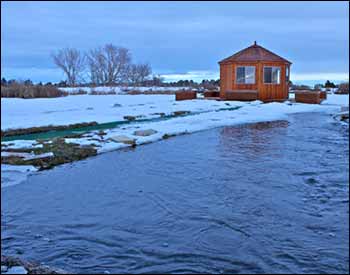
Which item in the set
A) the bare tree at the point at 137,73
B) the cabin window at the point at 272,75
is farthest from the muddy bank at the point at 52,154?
the bare tree at the point at 137,73

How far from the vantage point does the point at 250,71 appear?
78.7 ft

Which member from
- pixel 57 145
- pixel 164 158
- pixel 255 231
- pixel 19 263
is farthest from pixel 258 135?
pixel 19 263

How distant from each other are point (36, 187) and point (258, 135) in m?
6.94

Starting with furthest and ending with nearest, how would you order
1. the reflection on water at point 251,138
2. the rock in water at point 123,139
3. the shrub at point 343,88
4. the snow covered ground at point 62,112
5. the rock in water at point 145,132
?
1. the shrub at point 343,88
2. the snow covered ground at point 62,112
3. the rock in water at point 145,132
4. the rock in water at point 123,139
5. the reflection on water at point 251,138

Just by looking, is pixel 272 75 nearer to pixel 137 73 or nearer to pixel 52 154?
Result: pixel 52 154

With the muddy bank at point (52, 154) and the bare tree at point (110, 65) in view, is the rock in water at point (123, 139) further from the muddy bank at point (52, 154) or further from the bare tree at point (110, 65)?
the bare tree at point (110, 65)

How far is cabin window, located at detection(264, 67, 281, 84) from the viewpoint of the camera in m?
24.0

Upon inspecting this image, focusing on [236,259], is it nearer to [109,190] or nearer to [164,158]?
[109,190]

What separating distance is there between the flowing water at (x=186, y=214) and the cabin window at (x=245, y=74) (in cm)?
1558

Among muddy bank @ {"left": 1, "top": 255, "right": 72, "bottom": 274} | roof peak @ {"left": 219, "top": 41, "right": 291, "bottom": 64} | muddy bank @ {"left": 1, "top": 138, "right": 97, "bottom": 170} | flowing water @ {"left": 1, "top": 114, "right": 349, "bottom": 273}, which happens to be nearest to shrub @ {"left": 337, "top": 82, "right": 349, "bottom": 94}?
roof peak @ {"left": 219, "top": 41, "right": 291, "bottom": 64}

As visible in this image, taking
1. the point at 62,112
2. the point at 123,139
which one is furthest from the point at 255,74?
the point at 123,139

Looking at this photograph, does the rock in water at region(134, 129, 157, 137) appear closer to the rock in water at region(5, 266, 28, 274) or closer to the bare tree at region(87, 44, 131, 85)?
the rock in water at region(5, 266, 28, 274)

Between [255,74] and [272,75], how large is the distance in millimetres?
1062

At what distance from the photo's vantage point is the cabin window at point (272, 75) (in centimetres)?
2405
